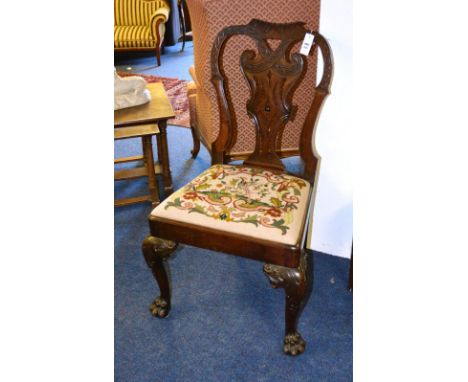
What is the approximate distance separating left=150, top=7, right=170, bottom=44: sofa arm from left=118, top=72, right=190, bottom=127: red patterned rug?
63 centimetres

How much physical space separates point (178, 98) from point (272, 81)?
2892 millimetres

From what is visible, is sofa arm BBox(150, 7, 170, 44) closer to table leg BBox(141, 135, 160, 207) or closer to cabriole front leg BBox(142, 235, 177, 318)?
table leg BBox(141, 135, 160, 207)

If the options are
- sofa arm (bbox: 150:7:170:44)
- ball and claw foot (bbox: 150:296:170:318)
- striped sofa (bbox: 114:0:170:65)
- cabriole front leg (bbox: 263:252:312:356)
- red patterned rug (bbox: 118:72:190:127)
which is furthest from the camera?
striped sofa (bbox: 114:0:170:65)

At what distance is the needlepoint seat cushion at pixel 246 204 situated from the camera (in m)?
1.39

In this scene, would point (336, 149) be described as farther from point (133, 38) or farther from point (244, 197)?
point (133, 38)

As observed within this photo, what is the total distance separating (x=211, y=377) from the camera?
147cm

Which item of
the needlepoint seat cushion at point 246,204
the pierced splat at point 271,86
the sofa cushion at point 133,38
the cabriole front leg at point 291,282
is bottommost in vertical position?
the cabriole front leg at point 291,282

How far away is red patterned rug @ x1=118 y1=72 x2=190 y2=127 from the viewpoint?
3.78 m

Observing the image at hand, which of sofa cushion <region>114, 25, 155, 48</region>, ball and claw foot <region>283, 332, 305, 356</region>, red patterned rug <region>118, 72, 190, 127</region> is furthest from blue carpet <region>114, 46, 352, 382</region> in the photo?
sofa cushion <region>114, 25, 155, 48</region>

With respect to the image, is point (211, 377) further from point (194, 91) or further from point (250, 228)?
point (194, 91)

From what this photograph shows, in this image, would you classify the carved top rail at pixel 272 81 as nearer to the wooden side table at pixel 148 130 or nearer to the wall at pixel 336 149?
the wall at pixel 336 149

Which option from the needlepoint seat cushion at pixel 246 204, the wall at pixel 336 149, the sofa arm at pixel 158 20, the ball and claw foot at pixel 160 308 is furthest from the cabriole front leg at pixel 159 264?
the sofa arm at pixel 158 20
